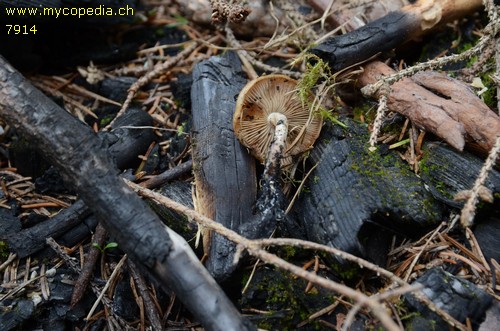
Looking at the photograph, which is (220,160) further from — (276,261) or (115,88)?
(115,88)

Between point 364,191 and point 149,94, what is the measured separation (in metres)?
1.85

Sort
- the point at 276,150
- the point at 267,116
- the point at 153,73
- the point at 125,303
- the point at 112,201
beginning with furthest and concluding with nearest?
the point at 153,73
the point at 267,116
the point at 276,150
the point at 125,303
the point at 112,201

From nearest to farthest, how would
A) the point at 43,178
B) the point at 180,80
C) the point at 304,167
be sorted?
1. the point at 304,167
2. the point at 43,178
3. the point at 180,80

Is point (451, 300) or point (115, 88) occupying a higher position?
point (115, 88)

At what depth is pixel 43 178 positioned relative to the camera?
2.95 meters

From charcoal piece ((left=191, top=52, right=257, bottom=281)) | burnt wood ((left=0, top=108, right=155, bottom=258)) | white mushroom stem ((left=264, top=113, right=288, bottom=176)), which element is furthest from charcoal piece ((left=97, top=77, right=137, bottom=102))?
white mushroom stem ((left=264, top=113, right=288, bottom=176))

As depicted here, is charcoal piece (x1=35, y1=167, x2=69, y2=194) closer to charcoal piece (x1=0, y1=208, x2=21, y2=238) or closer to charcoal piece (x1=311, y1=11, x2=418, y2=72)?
charcoal piece (x1=0, y1=208, x2=21, y2=238)

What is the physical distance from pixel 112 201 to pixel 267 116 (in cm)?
116

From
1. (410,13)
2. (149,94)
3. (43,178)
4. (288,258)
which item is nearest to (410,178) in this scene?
(288,258)

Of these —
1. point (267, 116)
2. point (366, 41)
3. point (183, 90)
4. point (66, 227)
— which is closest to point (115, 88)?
point (183, 90)

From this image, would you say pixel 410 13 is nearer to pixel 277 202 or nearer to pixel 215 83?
pixel 215 83

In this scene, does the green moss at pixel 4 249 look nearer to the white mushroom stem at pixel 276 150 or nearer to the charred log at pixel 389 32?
the white mushroom stem at pixel 276 150

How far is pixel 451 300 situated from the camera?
2.11 m

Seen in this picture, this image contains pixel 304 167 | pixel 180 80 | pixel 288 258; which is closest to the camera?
pixel 288 258
